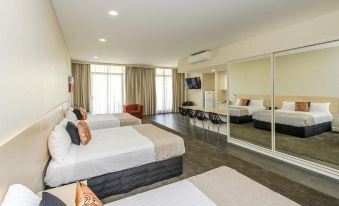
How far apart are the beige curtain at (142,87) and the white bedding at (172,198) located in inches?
294

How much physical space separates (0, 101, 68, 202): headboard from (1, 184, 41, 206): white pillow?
0.03 m

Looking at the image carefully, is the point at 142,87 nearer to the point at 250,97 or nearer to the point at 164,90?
the point at 164,90

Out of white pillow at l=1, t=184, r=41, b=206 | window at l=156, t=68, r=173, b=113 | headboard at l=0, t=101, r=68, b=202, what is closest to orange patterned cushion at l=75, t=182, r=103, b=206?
white pillow at l=1, t=184, r=41, b=206

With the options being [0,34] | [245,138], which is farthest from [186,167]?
[0,34]

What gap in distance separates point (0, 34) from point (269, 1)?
2.95m

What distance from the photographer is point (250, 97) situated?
4320 millimetres

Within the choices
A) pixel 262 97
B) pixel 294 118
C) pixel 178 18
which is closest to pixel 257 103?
pixel 262 97

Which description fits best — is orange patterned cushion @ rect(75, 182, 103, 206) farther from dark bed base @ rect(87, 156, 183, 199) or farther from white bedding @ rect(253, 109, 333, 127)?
white bedding @ rect(253, 109, 333, 127)

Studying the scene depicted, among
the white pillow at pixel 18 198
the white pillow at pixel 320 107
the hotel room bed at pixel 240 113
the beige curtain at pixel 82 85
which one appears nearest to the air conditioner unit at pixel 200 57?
the hotel room bed at pixel 240 113

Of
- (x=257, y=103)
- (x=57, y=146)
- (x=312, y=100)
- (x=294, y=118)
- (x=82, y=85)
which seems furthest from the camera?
(x=82, y=85)

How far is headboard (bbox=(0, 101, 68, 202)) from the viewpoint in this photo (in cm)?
98

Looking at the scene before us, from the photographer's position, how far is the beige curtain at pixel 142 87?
8.66 metres

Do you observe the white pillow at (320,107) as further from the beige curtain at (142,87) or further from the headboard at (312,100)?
the beige curtain at (142,87)

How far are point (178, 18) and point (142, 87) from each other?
6.14 m
